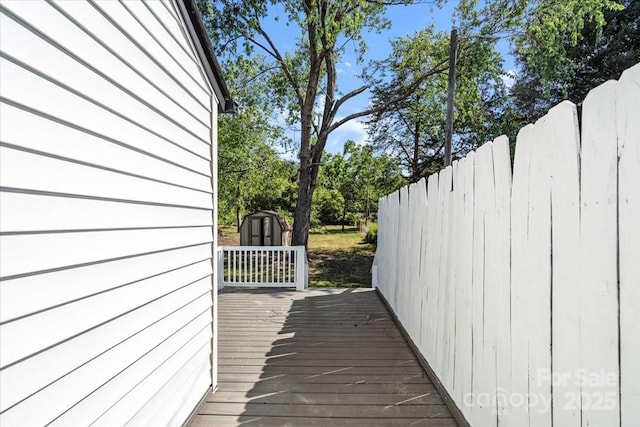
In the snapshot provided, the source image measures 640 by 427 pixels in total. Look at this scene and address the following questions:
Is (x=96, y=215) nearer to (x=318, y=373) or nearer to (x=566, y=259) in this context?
(x=566, y=259)

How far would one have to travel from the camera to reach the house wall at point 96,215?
1063 mm

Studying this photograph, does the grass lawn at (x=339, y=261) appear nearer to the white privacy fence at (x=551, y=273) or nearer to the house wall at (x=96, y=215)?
the white privacy fence at (x=551, y=273)

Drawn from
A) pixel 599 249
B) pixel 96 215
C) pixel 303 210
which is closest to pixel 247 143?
pixel 303 210

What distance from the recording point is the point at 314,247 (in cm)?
1431

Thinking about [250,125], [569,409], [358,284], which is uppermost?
[250,125]

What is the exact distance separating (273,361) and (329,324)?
49.0 inches

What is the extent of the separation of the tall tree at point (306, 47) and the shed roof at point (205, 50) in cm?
474

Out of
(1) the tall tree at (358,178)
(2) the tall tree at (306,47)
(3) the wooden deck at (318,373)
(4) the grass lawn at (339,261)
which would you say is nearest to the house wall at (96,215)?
(3) the wooden deck at (318,373)

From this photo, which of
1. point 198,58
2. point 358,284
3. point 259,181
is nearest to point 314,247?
point 259,181

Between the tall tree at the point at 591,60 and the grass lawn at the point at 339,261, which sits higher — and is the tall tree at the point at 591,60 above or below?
above

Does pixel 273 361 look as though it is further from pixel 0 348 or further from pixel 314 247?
pixel 314 247

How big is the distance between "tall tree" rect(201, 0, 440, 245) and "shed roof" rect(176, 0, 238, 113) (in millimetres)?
4739

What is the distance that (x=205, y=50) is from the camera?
256 centimetres

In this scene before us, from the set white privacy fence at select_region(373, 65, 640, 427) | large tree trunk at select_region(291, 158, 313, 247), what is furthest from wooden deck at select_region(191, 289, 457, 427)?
large tree trunk at select_region(291, 158, 313, 247)
